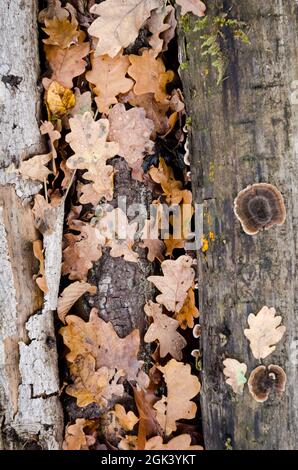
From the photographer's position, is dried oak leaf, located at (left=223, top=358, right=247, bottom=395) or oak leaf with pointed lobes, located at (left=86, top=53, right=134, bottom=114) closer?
dried oak leaf, located at (left=223, top=358, right=247, bottom=395)

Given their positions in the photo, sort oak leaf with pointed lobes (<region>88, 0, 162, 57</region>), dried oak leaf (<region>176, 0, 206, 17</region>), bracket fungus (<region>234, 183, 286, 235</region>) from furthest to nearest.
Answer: oak leaf with pointed lobes (<region>88, 0, 162, 57</region>)
dried oak leaf (<region>176, 0, 206, 17</region>)
bracket fungus (<region>234, 183, 286, 235</region>)

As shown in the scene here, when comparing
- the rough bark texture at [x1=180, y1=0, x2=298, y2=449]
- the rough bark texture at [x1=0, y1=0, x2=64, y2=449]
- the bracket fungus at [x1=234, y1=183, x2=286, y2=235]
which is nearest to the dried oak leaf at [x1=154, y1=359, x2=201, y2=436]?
the rough bark texture at [x1=180, y1=0, x2=298, y2=449]

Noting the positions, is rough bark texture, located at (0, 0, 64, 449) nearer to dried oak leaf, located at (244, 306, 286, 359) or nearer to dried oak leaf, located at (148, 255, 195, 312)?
dried oak leaf, located at (148, 255, 195, 312)

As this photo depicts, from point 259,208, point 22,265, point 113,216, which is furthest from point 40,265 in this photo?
point 259,208

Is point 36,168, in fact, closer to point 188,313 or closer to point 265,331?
point 188,313
